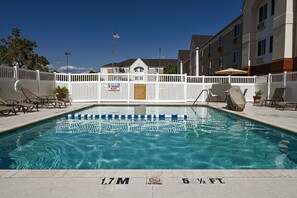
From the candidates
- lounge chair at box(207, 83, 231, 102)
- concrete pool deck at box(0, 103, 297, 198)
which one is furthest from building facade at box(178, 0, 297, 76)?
concrete pool deck at box(0, 103, 297, 198)

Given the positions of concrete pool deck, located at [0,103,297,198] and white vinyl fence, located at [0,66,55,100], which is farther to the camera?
white vinyl fence, located at [0,66,55,100]

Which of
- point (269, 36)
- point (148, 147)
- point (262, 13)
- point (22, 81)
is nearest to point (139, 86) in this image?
point (22, 81)

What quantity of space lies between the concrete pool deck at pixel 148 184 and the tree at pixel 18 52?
3692 centimetres

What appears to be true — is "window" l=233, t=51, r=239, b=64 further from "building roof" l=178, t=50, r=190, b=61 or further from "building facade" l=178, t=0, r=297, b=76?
"building roof" l=178, t=50, r=190, b=61

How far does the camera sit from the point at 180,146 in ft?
18.6

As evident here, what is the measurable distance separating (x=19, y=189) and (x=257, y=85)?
17.9 meters

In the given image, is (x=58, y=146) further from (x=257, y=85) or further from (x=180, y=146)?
(x=257, y=85)

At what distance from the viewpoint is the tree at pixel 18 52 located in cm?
3383

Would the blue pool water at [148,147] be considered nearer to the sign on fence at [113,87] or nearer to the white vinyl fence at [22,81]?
the white vinyl fence at [22,81]

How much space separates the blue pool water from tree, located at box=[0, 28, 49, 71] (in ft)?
106

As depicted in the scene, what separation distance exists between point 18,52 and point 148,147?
36958 millimetres

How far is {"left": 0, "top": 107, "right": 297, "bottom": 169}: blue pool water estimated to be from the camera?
436 cm

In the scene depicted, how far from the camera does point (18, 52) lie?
1350 inches

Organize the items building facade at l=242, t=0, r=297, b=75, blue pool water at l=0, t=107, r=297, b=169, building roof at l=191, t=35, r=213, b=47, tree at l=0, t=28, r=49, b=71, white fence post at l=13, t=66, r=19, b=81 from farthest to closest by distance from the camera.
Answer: building roof at l=191, t=35, r=213, b=47, tree at l=0, t=28, r=49, b=71, building facade at l=242, t=0, r=297, b=75, white fence post at l=13, t=66, r=19, b=81, blue pool water at l=0, t=107, r=297, b=169
